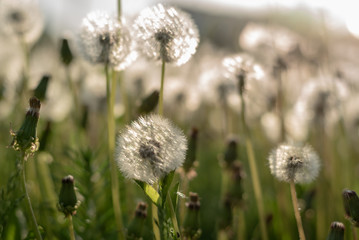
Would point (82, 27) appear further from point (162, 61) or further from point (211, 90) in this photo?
point (211, 90)

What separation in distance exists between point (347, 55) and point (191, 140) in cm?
558

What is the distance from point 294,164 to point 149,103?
609 millimetres

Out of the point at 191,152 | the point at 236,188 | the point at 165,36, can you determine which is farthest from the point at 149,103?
the point at 236,188

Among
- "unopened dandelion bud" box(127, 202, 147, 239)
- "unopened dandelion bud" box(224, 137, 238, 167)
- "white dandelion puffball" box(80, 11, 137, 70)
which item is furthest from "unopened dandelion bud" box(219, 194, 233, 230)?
"white dandelion puffball" box(80, 11, 137, 70)

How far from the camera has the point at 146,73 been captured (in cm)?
Answer: 376

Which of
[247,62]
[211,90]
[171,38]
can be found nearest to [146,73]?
[211,90]

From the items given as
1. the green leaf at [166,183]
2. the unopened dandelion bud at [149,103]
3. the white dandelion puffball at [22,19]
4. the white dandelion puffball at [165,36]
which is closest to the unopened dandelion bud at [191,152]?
the unopened dandelion bud at [149,103]

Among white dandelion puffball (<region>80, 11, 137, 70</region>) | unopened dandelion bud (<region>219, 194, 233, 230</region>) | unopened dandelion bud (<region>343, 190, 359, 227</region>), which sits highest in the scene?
white dandelion puffball (<region>80, 11, 137, 70</region>)

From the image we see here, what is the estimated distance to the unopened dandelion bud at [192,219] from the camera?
1351mm

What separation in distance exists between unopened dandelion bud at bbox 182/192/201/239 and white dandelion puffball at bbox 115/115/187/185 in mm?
270

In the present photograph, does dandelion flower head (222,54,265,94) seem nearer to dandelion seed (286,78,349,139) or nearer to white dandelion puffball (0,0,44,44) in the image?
dandelion seed (286,78,349,139)

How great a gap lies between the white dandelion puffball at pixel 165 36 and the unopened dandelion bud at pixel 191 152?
436 millimetres

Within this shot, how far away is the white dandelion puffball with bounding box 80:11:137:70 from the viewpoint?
148 cm

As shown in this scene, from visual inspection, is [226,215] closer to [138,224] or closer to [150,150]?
[138,224]
